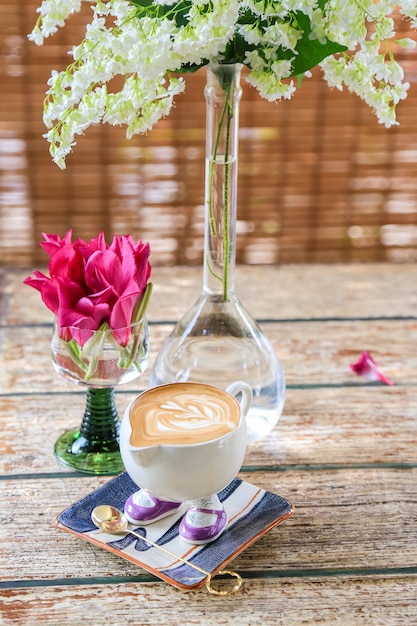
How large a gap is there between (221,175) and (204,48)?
19 cm

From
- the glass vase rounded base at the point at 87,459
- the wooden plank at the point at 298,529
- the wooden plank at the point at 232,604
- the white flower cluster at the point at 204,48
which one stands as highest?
the white flower cluster at the point at 204,48

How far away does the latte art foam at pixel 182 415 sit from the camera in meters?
0.82

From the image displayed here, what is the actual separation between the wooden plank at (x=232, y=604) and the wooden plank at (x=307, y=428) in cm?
23

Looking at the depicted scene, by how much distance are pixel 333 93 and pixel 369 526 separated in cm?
151

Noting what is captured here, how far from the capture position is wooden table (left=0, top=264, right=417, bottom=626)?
0.78 m

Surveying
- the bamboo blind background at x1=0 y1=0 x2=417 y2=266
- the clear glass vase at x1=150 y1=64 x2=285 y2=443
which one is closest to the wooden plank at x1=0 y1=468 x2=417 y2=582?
the clear glass vase at x1=150 y1=64 x2=285 y2=443

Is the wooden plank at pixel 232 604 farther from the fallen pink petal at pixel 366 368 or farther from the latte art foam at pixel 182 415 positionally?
the fallen pink petal at pixel 366 368

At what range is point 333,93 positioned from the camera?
2.18m

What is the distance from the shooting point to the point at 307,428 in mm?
1099

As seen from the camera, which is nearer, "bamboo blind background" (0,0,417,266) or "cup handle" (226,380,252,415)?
"cup handle" (226,380,252,415)

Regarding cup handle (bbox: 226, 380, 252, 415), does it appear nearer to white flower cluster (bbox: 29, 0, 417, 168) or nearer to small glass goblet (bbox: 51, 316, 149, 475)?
small glass goblet (bbox: 51, 316, 149, 475)

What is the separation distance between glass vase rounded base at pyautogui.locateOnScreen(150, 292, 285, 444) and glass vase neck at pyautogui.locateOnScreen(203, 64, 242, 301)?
3 cm

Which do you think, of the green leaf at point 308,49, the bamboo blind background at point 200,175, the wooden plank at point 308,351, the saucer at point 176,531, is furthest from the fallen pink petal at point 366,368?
the bamboo blind background at point 200,175

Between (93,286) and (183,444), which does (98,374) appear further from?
(183,444)
